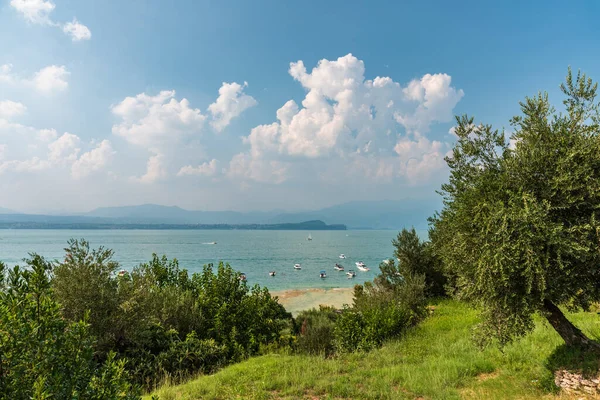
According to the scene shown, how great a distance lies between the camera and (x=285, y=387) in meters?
8.91

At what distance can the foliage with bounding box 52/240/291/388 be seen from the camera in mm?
10969

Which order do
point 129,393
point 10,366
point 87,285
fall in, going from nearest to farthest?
point 10,366
point 129,393
point 87,285

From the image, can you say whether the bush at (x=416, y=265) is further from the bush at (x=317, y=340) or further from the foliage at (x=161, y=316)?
the foliage at (x=161, y=316)

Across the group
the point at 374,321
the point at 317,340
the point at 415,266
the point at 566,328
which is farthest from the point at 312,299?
the point at 566,328

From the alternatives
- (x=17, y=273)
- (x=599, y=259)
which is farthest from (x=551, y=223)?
(x=17, y=273)

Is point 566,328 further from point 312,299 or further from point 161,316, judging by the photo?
point 312,299

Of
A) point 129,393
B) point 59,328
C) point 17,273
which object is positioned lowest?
point 129,393

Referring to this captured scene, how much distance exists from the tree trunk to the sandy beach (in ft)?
76.5

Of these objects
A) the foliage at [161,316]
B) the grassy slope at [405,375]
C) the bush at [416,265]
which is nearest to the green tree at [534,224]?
the grassy slope at [405,375]

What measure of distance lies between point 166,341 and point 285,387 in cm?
614

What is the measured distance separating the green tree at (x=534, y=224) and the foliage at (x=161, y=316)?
9932mm

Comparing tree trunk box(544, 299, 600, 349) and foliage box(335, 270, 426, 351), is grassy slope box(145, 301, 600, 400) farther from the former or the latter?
foliage box(335, 270, 426, 351)

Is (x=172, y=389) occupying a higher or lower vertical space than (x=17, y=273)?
lower

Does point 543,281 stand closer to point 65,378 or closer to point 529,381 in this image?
point 529,381
